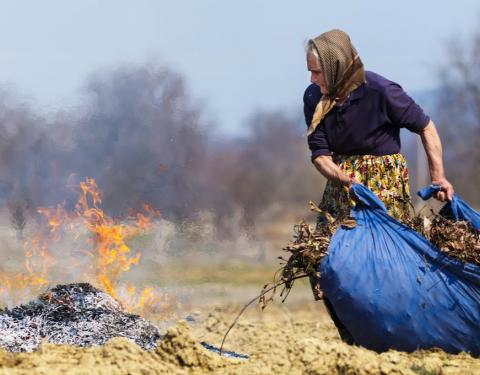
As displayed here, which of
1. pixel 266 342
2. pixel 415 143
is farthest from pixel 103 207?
pixel 415 143

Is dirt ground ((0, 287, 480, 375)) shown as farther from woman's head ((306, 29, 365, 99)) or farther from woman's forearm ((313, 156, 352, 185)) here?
woman's head ((306, 29, 365, 99))

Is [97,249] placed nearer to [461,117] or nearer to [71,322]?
[71,322]

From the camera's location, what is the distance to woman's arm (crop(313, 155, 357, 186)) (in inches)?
219

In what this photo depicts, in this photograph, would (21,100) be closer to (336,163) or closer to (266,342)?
(266,342)

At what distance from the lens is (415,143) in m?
26.9

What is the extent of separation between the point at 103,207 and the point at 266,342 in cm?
217

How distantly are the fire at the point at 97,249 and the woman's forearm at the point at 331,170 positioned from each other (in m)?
2.08

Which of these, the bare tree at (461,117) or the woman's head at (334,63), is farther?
the bare tree at (461,117)

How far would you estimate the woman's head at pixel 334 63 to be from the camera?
17.9 ft

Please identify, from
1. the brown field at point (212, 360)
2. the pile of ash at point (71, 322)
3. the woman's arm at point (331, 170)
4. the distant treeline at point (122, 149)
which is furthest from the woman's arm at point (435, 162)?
the distant treeline at point (122, 149)

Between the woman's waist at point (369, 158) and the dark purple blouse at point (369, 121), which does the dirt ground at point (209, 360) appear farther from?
the dark purple blouse at point (369, 121)

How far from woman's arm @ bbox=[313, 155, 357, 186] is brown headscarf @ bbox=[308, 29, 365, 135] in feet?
1.16

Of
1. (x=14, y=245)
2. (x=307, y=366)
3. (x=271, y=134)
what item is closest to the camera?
(x=307, y=366)

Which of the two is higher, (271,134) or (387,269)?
(271,134)
